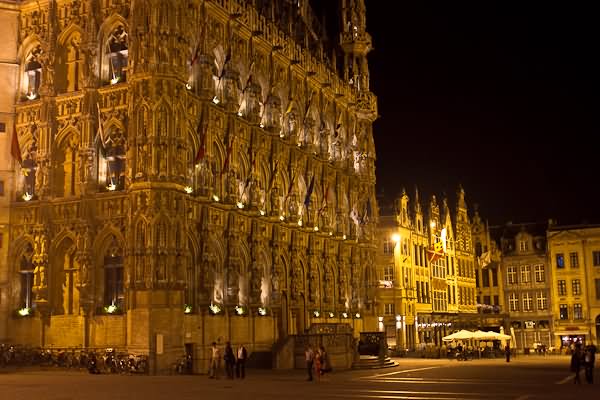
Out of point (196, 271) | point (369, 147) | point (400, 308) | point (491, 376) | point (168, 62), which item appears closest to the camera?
point (491, 376)

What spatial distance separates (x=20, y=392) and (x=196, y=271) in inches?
731

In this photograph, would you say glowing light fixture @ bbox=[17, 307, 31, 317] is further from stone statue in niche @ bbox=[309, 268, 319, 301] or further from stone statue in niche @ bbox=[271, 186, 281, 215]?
stone statue in niche @ bbox=[309, 268, 319, 301]

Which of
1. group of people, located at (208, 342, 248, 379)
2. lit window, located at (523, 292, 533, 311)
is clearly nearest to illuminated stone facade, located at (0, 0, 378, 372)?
group of people, located at (208, 342, 248, 379)

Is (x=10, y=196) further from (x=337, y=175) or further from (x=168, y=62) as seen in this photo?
(x=337, y=175)

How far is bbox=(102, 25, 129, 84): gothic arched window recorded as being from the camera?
46.6 m

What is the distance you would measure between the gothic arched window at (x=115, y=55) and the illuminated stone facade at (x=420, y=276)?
40379 millimetres

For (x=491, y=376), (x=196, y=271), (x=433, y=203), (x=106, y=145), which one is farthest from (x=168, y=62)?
(x=433, y=203)

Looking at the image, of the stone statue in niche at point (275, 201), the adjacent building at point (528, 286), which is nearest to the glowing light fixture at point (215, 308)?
the stone statue in niche at point (275, 201)

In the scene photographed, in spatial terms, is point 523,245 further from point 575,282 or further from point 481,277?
point 575,282

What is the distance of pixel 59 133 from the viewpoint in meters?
46.9

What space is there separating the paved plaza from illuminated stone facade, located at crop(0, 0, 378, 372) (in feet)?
16.9

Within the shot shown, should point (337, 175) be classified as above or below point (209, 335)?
above

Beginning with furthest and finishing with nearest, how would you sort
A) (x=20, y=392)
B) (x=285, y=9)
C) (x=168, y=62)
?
(x=285, y=9) → (x=168, y=62) → (x=20, y=392)

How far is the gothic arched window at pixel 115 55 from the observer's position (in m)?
46.6
